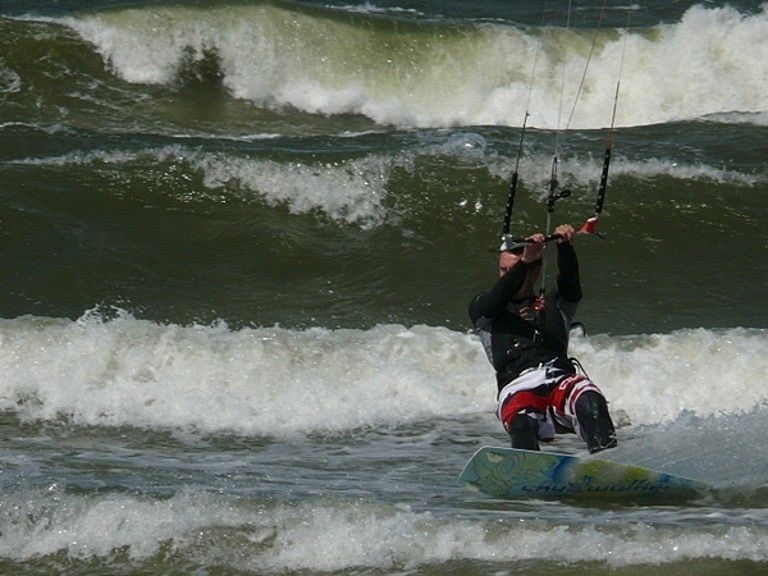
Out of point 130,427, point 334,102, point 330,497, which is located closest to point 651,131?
point 334,102

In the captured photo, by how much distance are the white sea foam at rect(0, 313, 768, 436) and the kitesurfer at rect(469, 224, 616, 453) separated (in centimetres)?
248

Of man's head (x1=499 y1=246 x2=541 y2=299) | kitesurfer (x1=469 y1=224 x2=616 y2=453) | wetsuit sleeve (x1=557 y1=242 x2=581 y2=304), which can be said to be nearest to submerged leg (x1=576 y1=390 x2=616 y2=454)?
kitesurfer (x1=469 y1=224 x2=616 y2=453)

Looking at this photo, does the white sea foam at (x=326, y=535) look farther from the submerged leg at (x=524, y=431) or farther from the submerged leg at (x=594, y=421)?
the submerged leg at (x=524, y=431)

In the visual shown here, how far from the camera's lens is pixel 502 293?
7.39 meters

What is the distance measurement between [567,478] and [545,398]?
473 mm

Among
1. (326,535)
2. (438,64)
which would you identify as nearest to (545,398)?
(326,535)

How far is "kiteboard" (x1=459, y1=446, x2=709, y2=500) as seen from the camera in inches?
281

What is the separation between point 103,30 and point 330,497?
13611 mm

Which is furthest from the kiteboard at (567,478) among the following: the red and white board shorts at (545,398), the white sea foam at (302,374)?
the white sea foam at (302,374)

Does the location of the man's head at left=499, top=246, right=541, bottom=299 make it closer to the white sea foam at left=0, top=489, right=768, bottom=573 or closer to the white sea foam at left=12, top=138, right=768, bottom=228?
the white sea foam at left=0, top=489, right=768, bottom=573

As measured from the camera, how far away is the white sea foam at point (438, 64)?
19359mm

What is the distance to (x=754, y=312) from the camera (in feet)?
40.0

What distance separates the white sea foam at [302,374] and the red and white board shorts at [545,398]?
252cm

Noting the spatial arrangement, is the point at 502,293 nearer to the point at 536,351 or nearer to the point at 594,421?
the point at 536,351
